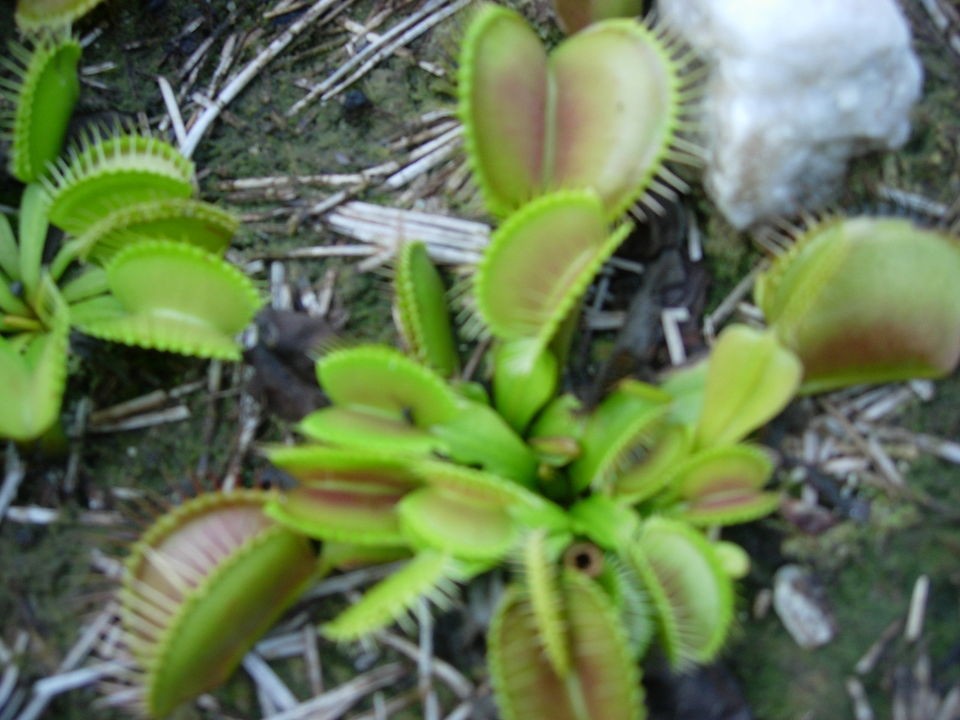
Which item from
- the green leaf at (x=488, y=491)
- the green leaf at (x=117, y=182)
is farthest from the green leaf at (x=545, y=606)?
the green leaf at (x=117, y=182)

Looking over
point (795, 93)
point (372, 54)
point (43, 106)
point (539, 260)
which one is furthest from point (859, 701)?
point (43, 106)

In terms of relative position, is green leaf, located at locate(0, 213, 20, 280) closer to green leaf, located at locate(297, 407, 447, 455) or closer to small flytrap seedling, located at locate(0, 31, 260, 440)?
small flytrap seedling, located at locate(0, 31, 260, 440)

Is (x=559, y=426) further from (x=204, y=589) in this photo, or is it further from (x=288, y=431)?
(x=204, y=589)

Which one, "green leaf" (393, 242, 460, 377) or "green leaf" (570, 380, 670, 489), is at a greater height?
"green leaf" (393, 242, 460, 377)

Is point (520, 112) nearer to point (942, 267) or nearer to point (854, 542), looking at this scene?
point (942, 267)

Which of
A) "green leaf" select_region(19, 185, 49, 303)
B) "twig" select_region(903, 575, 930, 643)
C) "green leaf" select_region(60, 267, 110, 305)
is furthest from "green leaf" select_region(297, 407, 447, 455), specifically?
"twig" select_region(903, 575, 930, 643)

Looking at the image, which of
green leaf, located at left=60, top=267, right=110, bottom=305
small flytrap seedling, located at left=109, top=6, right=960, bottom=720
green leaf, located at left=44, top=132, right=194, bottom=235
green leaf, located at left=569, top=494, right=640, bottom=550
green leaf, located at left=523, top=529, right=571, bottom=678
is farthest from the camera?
green leaf, located at left=60, top=267, right=110, bottom=305
